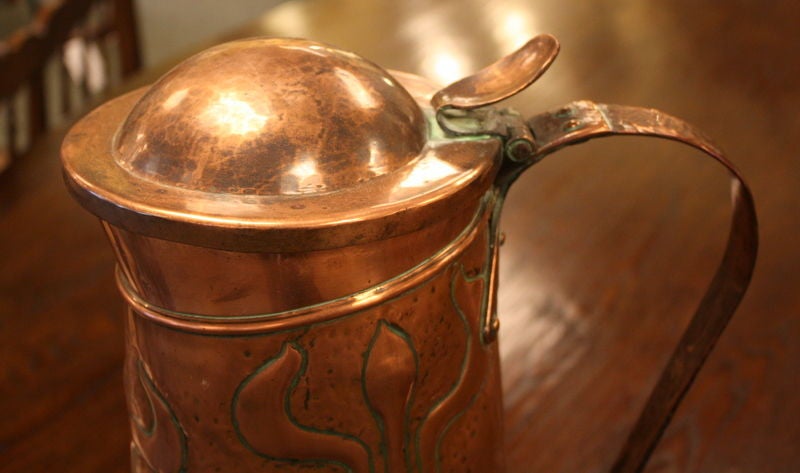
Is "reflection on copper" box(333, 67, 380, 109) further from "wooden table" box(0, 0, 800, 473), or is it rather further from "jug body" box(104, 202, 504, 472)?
"wooden table" box(0, 0, 800, 473)

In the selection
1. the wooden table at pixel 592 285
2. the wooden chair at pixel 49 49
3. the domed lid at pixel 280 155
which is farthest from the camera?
the wooden chair at pixel 49 49

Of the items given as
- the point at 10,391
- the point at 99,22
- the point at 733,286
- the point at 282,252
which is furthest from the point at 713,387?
the point at 99,22

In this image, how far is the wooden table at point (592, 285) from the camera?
688 millimetres

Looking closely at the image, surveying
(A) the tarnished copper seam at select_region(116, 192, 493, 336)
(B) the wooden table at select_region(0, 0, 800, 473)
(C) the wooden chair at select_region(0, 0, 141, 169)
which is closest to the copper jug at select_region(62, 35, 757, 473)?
(A) the tarnished copper seam at select_region(116, 192, 493, 336)

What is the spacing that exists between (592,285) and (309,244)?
0.49 m

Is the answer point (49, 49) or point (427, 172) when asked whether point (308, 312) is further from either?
point (49, 49)

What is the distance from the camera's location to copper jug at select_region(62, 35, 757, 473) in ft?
1.38

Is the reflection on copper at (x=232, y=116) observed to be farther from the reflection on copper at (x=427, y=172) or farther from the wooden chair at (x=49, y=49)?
the wooden chair at (x=49, y=49)

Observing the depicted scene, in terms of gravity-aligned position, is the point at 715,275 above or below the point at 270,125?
below

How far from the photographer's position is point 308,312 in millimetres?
429

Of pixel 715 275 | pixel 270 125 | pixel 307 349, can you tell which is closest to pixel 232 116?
pixel 270 125

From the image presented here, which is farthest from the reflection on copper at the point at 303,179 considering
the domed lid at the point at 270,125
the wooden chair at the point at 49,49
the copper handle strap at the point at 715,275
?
the wooden chair at the point at 49,49

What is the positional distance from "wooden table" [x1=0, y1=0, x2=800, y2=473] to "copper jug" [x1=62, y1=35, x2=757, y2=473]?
22 centimetres

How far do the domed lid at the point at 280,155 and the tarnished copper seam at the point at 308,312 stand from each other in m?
0.03
